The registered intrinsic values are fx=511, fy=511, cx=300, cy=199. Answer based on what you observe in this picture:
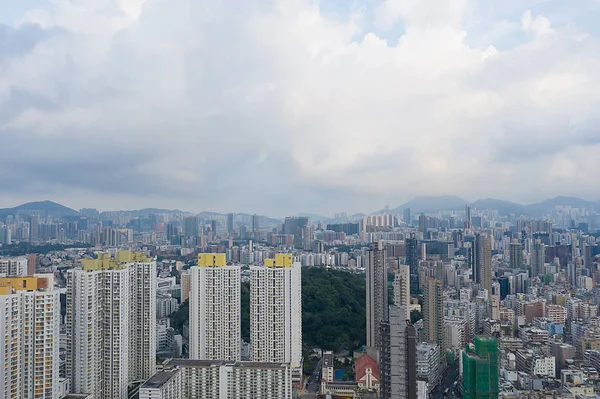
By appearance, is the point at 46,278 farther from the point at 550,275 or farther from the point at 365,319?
the point at 550,275

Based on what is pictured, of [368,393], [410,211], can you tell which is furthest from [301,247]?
[368,393]

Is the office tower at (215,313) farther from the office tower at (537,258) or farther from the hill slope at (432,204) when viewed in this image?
the office tower at (537,258)

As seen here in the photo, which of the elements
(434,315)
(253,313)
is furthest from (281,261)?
(434,315)

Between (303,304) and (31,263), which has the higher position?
(31,263)

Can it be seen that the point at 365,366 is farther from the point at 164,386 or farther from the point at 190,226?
the point at 190,226

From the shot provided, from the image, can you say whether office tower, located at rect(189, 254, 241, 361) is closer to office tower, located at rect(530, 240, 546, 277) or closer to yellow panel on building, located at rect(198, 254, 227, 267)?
yellow panel on building, located at rect(198, 254, 227, 267)

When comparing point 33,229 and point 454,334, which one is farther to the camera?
point 33,229

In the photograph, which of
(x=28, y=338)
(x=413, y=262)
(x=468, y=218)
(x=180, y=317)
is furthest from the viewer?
(x=468, y=218)
